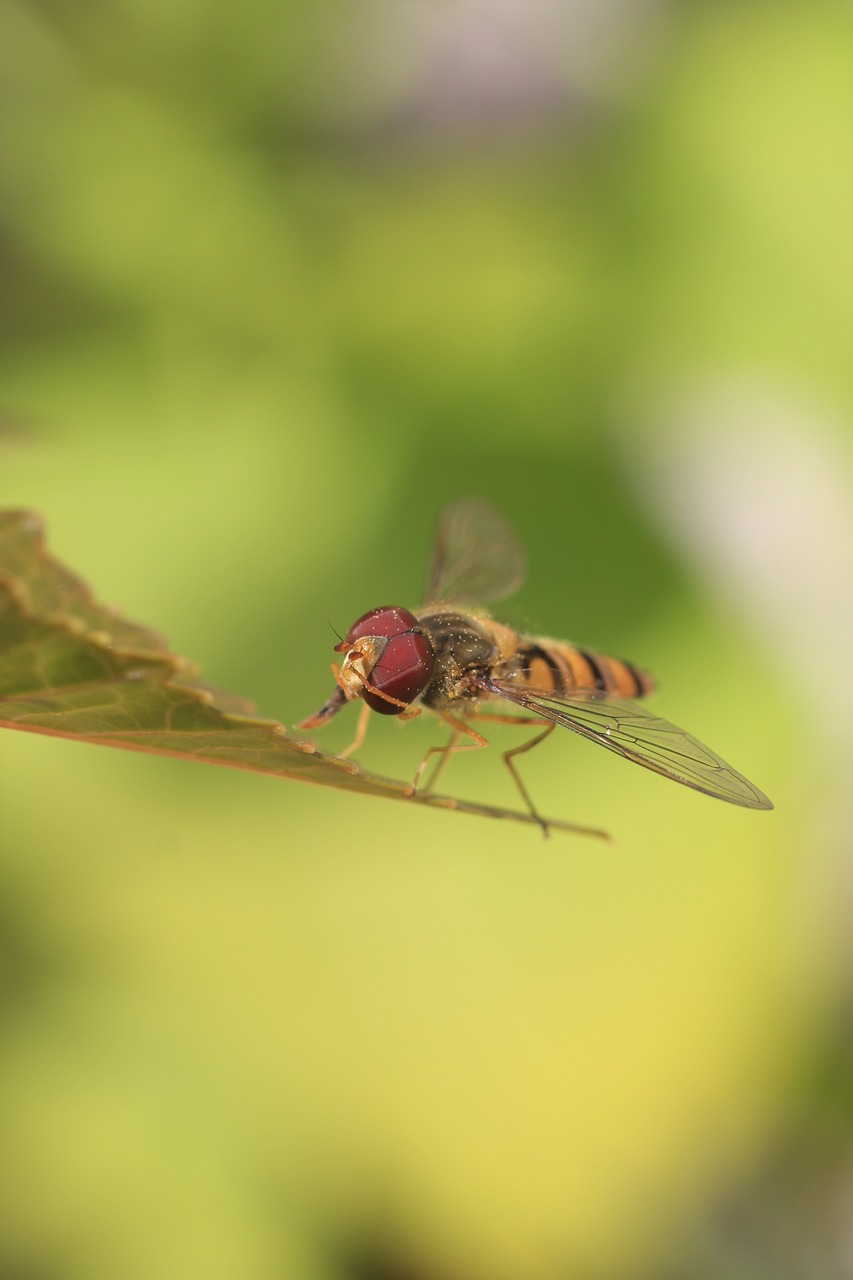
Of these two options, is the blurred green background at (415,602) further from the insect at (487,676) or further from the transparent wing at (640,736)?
the transparent wing at (640,736)

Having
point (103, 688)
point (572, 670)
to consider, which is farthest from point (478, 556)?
point (103, 688)

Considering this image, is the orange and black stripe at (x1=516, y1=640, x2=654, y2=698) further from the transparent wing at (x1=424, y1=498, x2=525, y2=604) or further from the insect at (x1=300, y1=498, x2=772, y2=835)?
the transparent wing at (x1=424, y1=498, x2=525, y2=604)

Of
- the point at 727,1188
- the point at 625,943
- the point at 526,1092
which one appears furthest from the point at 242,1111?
the point at 727,1188

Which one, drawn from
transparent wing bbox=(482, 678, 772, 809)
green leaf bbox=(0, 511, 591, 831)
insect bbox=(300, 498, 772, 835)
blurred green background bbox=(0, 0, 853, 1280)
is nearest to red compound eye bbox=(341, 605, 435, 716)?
insect bbox=(300, 498, 772, 835)

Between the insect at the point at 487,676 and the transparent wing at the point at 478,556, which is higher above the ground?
the transparent wing at the point at 478,556

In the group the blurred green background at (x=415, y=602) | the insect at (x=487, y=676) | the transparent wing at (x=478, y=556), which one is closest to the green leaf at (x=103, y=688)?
the insect at (x=487, y=676)

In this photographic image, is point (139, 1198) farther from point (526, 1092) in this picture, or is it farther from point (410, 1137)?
point (526, 1092)

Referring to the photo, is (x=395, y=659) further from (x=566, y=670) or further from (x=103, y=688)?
(x=103, y=688)
